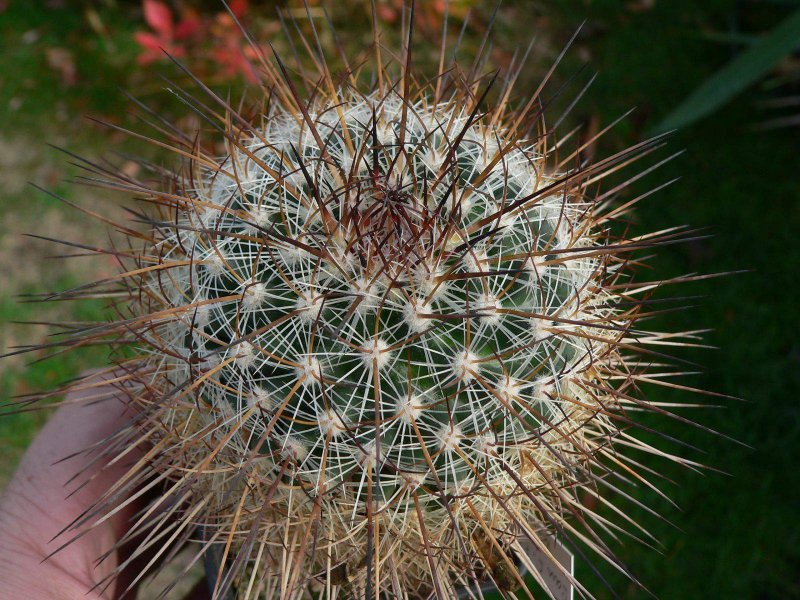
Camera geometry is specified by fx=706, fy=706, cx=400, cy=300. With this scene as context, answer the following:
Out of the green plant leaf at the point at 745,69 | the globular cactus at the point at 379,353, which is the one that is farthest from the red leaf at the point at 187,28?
the globular cactus at the point at 379,353

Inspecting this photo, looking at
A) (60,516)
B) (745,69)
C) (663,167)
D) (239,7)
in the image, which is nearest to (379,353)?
(60,516)

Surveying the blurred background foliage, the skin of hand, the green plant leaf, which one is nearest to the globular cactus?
the skin of hand

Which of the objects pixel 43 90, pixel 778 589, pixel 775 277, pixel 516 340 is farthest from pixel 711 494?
pixel 43 90

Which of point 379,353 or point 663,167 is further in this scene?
point 663,167

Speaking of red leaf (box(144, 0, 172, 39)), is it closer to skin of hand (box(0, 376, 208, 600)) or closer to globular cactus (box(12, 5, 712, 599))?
skin of hand (box(0, 376, 208, 600))

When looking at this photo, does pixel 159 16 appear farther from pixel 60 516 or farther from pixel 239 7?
pixel 60 516

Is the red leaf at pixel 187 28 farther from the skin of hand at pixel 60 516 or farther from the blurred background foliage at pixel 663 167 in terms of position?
the skin of hand at pixel 60 516
